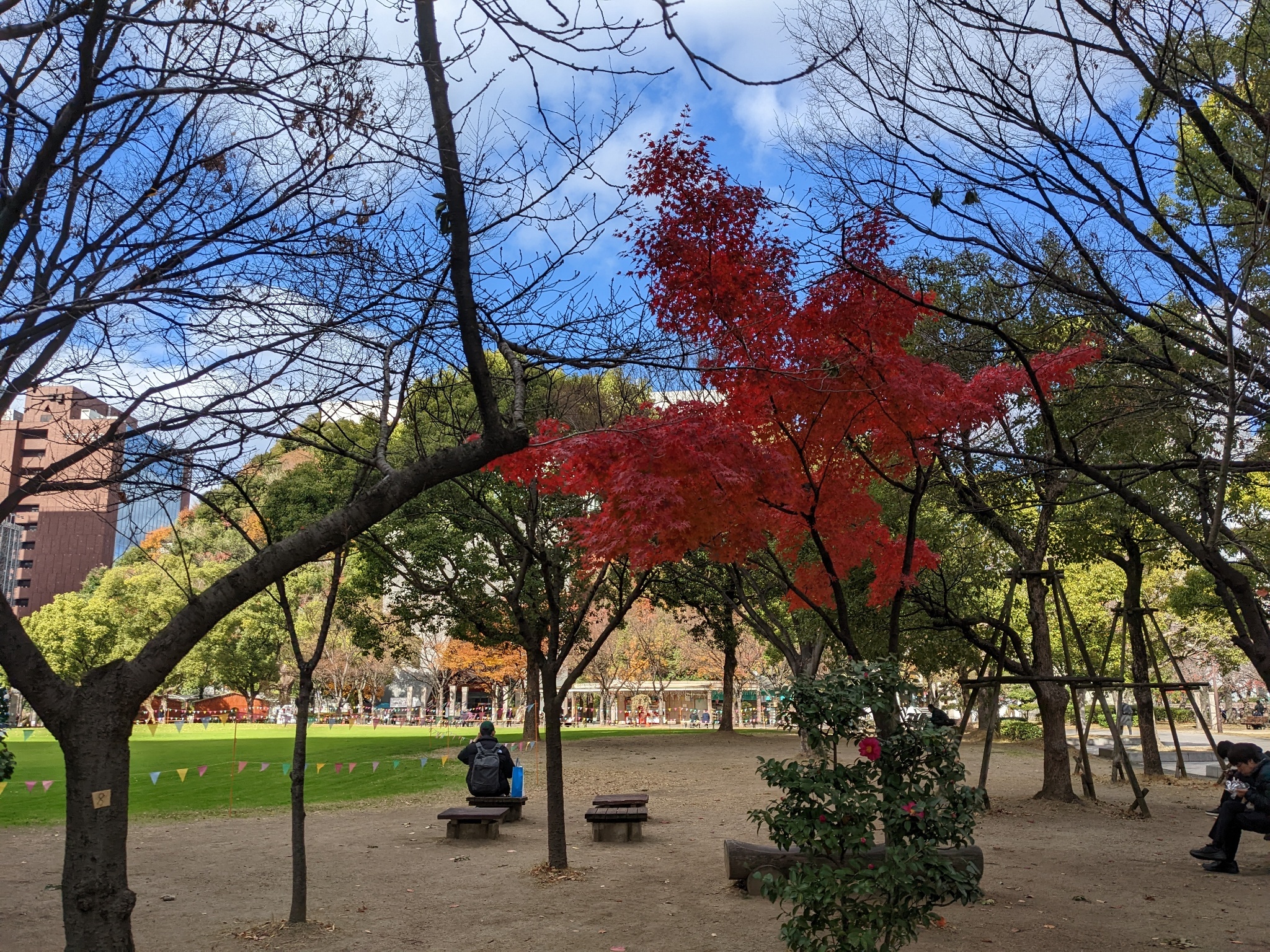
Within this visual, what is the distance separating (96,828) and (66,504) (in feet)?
16.0

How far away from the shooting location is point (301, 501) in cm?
3044

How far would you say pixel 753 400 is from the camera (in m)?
8.52

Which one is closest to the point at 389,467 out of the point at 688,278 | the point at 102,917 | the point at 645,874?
the point at 102,917

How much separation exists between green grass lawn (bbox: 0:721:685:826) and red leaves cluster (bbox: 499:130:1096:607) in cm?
1123

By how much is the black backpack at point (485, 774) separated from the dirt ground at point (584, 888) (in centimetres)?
73

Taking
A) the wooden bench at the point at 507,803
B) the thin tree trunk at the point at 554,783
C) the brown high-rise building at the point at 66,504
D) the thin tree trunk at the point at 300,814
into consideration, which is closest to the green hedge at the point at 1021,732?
the wooden bench at the point at 507,803

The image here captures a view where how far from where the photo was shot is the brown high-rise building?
19.6 ft

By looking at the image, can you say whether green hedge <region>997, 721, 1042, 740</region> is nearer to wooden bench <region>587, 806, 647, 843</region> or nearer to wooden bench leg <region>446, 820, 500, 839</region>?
wooden bench <region>587, 806, 647, 843</region>

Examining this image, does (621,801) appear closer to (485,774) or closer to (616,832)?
(616,832)

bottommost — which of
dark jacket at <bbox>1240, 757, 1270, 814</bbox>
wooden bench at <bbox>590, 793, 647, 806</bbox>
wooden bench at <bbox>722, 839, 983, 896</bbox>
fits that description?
wooden bench at <bbox>590, 793, 647, 806</bbox>

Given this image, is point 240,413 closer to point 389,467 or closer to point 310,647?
point 389,467

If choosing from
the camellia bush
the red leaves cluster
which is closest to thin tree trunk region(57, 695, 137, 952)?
the camellia bush

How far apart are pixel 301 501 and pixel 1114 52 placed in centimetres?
2845

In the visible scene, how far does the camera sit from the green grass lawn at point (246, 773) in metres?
16.7
